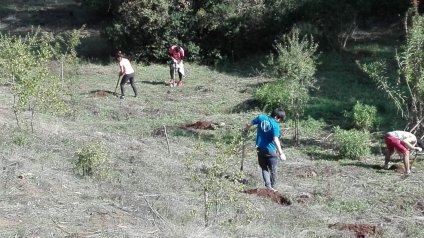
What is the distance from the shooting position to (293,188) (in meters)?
13.6

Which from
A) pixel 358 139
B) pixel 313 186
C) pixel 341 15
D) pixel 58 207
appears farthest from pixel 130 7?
pixel 58 207

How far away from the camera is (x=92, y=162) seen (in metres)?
11.5

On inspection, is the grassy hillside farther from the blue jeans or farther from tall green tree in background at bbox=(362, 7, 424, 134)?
tall green tree in background at bbox=(362, 7, 424, 134)

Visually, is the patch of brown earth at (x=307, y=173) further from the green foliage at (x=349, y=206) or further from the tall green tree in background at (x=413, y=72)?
the tall green tree in background at (x=413, y=72)

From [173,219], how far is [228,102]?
13.6 m

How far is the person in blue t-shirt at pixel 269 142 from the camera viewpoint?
12.5 meters

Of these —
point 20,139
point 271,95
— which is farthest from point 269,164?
point 271,95

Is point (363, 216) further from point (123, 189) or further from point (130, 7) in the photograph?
point (130, 7)

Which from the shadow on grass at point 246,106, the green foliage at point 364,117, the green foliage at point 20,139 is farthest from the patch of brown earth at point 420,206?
the shadow on grass at point 246,106

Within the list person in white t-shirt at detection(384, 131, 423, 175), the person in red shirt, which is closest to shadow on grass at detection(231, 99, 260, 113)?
the person in red shirt

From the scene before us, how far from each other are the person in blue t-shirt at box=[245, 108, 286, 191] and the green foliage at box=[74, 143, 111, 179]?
253cm

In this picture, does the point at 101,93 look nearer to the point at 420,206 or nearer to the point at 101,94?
the point at 101,94

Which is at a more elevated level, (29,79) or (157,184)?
(29,79)

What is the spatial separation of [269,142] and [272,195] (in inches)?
35.4
